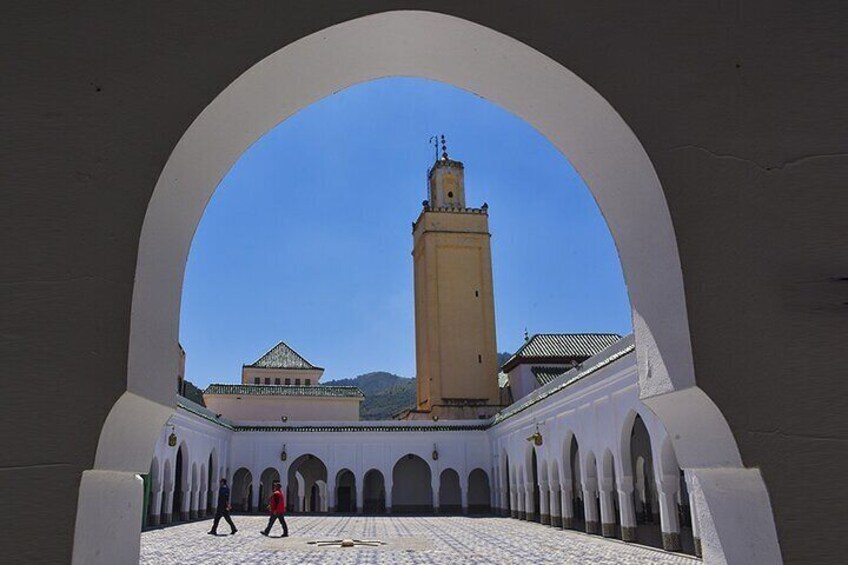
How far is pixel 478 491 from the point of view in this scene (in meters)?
29.1

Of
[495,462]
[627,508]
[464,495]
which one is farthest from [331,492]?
[627,508]

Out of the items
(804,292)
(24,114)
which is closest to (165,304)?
(24,114)

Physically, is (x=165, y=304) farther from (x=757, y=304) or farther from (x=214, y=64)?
(x=757, y=304)

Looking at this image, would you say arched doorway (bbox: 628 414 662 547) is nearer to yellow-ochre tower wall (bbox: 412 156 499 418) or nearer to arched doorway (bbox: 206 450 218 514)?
yellow-ochre tower wall (bbox: 412 156 499 418)

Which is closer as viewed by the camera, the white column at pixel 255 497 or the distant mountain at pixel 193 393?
the white column at pixel 255 497

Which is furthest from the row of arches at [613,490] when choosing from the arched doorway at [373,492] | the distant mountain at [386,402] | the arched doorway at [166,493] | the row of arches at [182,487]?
the distant mountain at [386,402]

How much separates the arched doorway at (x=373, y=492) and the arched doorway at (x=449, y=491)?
2.55 m

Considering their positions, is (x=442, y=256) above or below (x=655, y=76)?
above

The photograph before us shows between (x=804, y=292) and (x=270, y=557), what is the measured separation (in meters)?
11.7

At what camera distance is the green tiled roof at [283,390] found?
32997 millimetres

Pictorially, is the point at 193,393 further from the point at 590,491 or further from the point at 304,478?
the point at 590,491

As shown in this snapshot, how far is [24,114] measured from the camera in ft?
6.13

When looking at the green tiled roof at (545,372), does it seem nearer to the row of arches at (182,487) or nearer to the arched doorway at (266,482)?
the arched doorway at (266,482)

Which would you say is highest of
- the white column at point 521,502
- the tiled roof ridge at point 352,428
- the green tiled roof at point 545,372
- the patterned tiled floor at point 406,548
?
the green tiled roof at point 545,372
